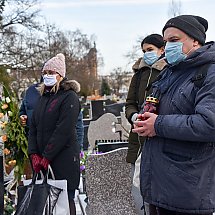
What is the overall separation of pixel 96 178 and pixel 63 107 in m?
1.00

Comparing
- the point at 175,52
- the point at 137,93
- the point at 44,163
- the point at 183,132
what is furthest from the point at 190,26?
the point at 44,163

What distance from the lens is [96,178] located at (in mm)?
4648

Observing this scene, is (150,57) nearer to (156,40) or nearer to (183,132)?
(156,40)

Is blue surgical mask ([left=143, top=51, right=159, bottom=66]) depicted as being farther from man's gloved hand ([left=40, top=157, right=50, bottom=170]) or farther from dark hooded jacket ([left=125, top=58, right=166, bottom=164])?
man's gloved hand ([left=40, top=157, right=50, bottom=170])

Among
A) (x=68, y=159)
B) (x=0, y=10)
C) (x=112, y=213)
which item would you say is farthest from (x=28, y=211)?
(x=0, y=10)

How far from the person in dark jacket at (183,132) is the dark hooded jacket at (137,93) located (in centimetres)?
120

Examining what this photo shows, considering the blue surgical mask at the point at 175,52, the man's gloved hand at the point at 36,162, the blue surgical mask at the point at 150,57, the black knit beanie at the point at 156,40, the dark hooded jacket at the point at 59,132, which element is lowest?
the man's gloved hand at the point at 36,162

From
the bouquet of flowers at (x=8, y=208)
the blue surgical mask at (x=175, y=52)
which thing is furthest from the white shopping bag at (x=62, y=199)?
the blue surgical mask at (x=175, y=52)

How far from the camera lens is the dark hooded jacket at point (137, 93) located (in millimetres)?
3760

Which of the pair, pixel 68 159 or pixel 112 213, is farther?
pixel 112 213

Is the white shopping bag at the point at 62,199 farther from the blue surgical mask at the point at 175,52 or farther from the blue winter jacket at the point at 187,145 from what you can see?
the blue surgical mask at the point at 175,52

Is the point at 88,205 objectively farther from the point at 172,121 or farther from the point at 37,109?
the point at 172,121

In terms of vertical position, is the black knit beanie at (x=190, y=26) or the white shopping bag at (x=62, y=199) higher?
the black knit beanie at (x=190, y=26)

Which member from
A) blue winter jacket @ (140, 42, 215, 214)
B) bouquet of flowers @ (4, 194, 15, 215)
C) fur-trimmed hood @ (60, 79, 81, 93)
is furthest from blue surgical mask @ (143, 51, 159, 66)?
bouquet of flowers @ (4, 194, 15, 215)
